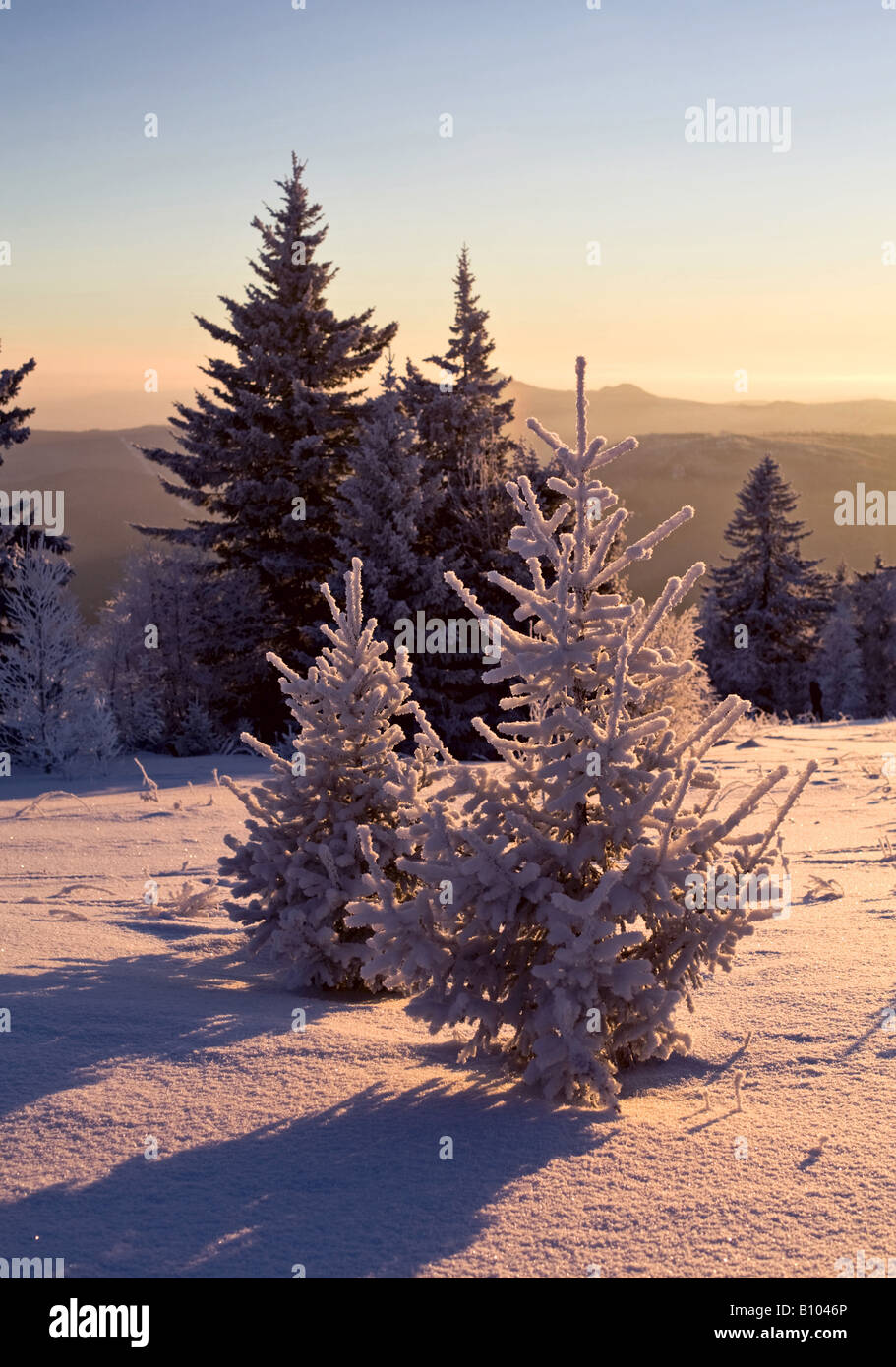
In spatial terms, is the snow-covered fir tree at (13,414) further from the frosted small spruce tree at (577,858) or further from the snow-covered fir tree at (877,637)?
the snow-covered fir tree at (877,637)

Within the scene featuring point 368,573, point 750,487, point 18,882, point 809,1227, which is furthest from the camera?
point 750,487

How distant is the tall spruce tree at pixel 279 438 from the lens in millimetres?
25766

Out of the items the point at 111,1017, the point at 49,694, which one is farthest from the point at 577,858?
the point at 49,694

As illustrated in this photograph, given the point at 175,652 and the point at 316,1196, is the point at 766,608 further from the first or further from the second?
the point at 316,1196

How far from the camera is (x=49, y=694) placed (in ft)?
61.7

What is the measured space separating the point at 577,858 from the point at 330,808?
219cm

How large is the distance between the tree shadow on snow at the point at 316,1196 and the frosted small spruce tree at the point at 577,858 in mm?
381

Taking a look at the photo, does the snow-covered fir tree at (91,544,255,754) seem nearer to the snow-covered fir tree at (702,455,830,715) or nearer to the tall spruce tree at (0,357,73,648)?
the tall spruce tree at (0,357,73,648)

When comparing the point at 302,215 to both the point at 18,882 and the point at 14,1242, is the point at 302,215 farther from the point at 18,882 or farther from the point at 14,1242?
the point at 14,1242

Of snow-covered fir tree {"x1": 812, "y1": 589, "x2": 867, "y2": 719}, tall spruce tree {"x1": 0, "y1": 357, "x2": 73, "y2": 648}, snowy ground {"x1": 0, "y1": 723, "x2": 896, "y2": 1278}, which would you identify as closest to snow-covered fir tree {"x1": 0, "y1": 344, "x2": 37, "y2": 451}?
tall spruce tree {"x1": 0, "y1": 357, "x2": 73, "y2": 648}

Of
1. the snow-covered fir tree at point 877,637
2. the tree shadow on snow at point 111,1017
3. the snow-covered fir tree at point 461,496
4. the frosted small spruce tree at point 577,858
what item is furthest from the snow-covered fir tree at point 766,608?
the frosted small spruce tree at point 577,858

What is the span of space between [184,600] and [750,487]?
85.0 ft

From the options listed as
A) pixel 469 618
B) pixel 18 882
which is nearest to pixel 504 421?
pixel 469 618

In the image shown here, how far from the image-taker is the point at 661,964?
4188mm
